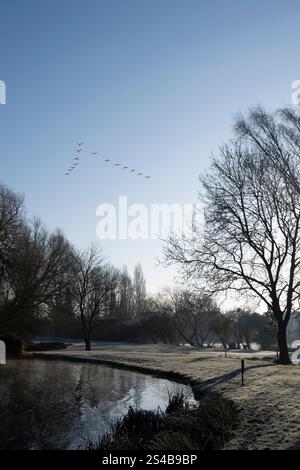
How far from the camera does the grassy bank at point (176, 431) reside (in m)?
8.45

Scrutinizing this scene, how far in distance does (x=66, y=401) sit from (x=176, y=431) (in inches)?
286

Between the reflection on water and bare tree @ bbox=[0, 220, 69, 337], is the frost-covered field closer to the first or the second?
the reflection on water

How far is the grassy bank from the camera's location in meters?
8.45

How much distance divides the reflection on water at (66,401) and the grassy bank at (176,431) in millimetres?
1044

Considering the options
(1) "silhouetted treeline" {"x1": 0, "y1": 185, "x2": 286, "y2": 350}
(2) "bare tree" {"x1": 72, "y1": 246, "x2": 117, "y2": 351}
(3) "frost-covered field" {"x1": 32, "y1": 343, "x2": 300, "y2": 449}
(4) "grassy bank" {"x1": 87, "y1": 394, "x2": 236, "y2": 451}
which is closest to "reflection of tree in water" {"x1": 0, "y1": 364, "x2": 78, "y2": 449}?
(4) "grassy bank" {"x1": 87, "y1": 394, "x2": 236, "y2": 451}

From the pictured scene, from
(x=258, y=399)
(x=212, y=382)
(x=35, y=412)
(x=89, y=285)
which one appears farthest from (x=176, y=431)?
(x=89, y=285)

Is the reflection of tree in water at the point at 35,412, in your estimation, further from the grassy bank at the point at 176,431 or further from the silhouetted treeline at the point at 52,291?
the silhouetted treeline at the point at 52,291

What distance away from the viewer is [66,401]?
1571cm

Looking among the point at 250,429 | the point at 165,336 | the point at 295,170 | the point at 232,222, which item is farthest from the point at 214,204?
the point at 165,336

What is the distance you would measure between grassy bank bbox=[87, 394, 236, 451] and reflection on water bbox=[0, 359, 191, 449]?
1044 millimetres

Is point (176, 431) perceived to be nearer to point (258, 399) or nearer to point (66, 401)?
point (258, 399)

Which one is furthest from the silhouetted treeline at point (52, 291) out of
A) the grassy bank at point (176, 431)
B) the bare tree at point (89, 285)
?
the grassy bank at point (176, 431)
